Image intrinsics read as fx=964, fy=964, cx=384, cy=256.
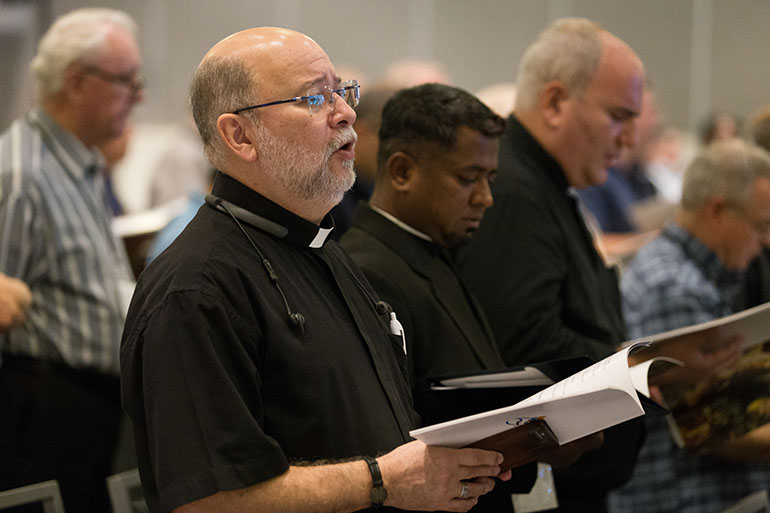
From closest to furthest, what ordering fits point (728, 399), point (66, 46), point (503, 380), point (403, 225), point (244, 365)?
point (244, 365), point (503, 380), point (403, 225), point (728, 399), point (66, 46)

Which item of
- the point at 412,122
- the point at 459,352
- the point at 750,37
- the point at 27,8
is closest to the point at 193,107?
the point at 412,122

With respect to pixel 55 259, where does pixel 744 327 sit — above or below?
below

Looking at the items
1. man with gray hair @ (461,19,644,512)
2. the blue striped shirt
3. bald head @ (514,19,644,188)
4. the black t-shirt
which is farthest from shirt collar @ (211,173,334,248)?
the blue striped shirt

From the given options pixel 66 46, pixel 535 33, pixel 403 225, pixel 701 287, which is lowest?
pixel 701 287

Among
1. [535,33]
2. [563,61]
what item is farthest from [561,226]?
[535,33]

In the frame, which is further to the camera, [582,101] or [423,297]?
[582,101]

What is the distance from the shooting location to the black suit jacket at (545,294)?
7.61 ft

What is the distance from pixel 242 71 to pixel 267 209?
0.24m

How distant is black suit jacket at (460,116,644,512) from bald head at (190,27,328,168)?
872mm

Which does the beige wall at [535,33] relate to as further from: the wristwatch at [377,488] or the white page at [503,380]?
the wristwatch at [377,488]

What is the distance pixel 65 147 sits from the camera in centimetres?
306

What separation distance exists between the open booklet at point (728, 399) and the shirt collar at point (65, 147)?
1.84 meters

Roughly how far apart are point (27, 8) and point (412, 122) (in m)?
6.55

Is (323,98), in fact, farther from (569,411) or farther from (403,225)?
(569,411)
